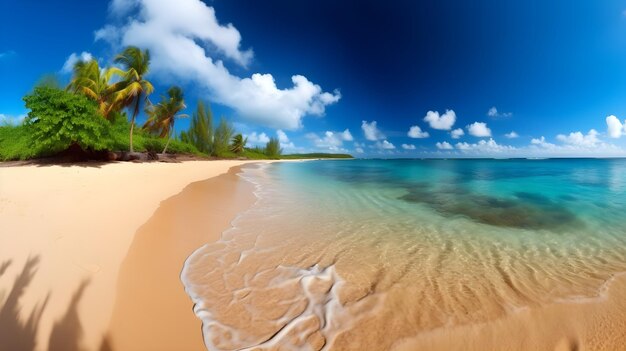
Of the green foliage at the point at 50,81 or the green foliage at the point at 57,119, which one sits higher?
the green foliage at the point at 50,81

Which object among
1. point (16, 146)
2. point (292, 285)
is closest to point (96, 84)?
point (16, 146)

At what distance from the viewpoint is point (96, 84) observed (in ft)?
65.2

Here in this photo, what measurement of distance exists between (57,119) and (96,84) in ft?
29.0

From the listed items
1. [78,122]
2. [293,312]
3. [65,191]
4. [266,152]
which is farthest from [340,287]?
[266,152]

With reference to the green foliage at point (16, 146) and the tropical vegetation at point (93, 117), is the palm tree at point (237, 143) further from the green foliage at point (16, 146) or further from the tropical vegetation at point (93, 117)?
the green foliage at point (16, 146)

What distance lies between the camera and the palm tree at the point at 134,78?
2180 centimetres

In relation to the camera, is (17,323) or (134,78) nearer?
(17,323)

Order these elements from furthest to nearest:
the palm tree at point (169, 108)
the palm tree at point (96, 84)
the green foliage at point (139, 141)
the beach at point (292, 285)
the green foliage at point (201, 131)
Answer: the green foliage at point (201, 131) → the palm tree at point (169, 108) → the green foliage at point (139, 141) → the palm tree at point (96, 84) → the beach at point (292, 285)

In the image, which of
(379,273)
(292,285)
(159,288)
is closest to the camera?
(159,288)

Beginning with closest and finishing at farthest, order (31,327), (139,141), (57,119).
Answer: (31,327)
(57,119)
(139,141)

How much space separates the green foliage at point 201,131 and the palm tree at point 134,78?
22.7 metres

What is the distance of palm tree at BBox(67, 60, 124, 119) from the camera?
64.0 ft

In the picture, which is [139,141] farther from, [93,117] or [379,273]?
[379,273]

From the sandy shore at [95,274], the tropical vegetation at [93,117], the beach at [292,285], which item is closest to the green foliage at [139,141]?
the tropical vegetation at [93,117]
